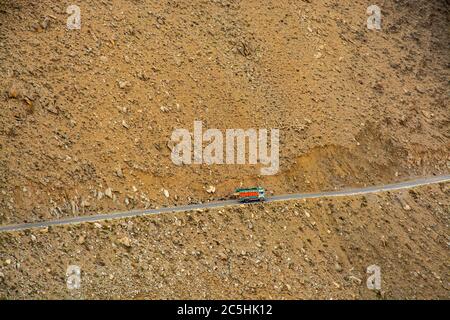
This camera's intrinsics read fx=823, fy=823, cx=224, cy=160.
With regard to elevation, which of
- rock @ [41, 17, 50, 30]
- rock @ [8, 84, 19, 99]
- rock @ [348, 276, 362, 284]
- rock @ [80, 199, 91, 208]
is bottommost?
rock @ [348, 276, 362, 284]

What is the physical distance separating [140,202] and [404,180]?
16.2 m

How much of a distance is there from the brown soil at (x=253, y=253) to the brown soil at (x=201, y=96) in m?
1.86

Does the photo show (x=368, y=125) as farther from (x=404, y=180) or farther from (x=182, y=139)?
(x=182, y=139)

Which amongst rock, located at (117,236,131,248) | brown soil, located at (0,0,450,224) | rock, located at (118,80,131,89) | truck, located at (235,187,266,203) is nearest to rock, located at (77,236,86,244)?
rock, located at (117,236,131,248)

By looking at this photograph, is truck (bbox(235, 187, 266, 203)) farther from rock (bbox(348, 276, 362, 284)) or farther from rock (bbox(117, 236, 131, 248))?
rock (bbox(117, 236, 131, 248))

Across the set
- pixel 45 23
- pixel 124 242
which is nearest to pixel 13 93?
pixel 45 23

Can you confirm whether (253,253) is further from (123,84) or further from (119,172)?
(123,84)

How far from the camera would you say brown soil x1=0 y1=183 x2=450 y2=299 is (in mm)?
35031

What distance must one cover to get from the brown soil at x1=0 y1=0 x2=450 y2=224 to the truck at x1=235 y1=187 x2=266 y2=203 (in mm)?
1198

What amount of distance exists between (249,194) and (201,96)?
6.22 m

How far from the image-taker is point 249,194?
40.6 metres

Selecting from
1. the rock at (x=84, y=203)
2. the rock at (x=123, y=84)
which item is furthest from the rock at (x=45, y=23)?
the rock at (x=84, y=203)

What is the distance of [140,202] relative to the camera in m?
39.1

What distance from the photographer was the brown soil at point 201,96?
3866 cm
